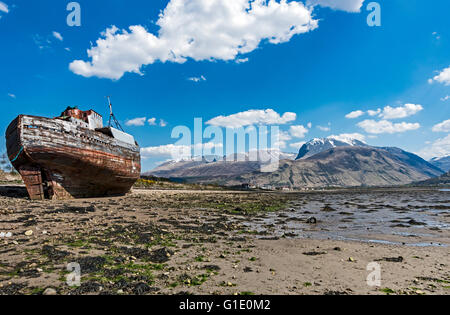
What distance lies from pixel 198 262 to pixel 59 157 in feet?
66.9

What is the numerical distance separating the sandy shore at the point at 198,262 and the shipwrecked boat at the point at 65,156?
412 inches

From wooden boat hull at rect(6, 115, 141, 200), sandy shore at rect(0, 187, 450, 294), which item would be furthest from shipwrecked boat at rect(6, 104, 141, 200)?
sandy shore at rect(0, 187, 450, 294)

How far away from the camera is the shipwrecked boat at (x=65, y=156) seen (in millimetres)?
19875

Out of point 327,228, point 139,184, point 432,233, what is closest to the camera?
point 432,233

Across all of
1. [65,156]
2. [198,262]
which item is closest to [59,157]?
[65,156]

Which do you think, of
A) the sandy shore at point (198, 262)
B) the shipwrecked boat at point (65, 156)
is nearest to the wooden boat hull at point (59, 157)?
the shipwrecked boat at point (65, 156)

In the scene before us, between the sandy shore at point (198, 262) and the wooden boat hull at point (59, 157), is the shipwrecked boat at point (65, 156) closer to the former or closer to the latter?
the wooden boat hull at point (59, 157)

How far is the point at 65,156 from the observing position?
21.8m
